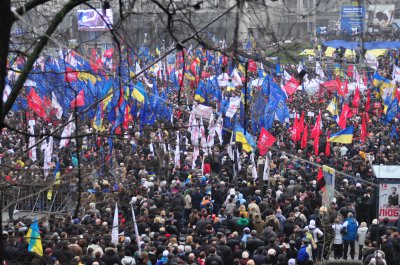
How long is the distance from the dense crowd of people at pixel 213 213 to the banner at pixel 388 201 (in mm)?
397

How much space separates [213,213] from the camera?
17688mm

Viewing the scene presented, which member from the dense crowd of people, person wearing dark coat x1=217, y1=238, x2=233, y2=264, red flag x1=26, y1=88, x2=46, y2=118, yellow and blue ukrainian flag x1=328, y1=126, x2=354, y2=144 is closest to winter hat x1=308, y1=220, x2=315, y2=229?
the dense crowd of people

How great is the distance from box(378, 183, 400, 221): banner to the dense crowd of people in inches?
15.6

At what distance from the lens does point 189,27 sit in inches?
182

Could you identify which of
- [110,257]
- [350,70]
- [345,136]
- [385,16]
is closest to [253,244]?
[110,257]

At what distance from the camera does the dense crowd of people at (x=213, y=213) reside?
32.0 feet

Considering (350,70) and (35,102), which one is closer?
(35,102)

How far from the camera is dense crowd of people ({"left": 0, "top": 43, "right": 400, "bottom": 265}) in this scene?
976 centimetres

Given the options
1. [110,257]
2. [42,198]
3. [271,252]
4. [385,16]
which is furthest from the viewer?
[385,16]

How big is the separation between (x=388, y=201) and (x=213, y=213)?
3.63m

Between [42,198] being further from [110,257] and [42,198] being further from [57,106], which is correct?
[57,106]

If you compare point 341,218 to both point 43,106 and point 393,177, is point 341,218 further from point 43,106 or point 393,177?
point 43,106

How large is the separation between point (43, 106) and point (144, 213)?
9.55m

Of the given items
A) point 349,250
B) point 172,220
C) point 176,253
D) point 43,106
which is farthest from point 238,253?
point 43,106
